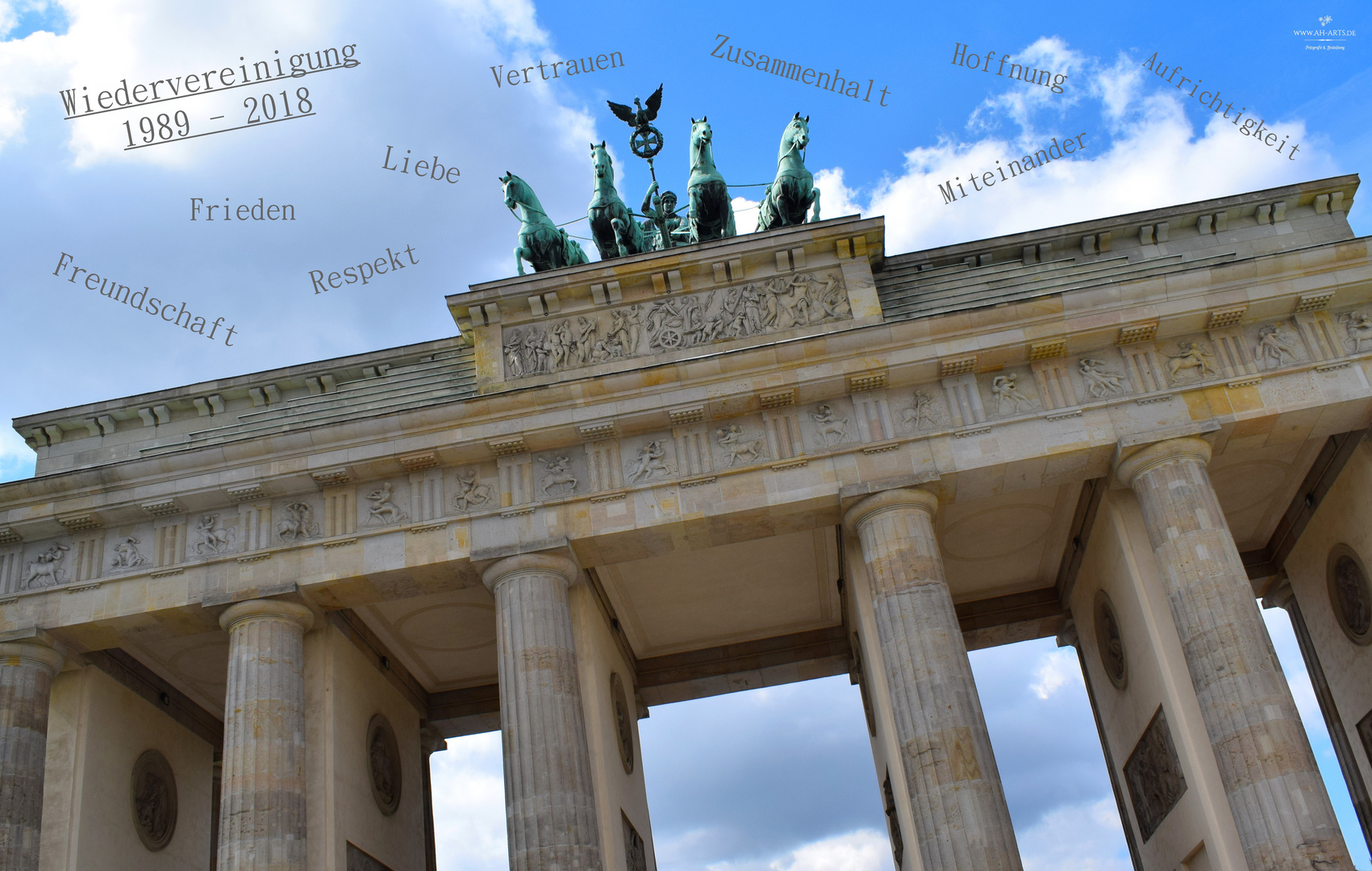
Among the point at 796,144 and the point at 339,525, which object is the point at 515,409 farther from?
the point at 796,144

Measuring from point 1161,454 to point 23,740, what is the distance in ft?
56.1

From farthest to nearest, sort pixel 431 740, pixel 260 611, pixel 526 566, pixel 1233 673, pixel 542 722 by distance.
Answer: pixel 431 740 → pixel 260 611 → pixel 526 566 → pixel 542 722 → pixel 1233 673

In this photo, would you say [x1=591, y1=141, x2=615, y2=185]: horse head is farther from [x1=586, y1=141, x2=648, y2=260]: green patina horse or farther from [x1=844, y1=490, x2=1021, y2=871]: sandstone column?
[x1=844, y1=490, x2=1021, y2=871]: sandstone column

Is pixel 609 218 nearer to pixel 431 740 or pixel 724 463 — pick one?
pixel 724 463

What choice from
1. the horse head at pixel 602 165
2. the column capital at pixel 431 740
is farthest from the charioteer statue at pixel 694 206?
the column capital at pixel 431 740

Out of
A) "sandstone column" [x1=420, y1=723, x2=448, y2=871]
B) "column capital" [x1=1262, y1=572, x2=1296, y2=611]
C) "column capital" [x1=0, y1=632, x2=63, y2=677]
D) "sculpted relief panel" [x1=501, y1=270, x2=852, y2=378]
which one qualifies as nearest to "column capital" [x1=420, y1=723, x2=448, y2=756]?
"sandstone column" [x1=420, y1=723, x2=448, y2=871]

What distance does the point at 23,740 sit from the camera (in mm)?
17047

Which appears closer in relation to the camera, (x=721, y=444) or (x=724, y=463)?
(x=724, y=463)

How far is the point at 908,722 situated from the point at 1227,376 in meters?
7.16

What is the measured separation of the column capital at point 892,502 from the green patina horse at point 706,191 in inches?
238

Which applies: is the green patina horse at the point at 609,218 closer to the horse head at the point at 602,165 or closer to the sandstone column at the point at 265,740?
the horse head at the point at 602,165

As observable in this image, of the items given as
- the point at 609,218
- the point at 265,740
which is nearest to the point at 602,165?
the point at 609,218

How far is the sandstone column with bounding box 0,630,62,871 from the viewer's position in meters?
16.3

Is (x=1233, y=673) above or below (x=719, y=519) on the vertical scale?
below
